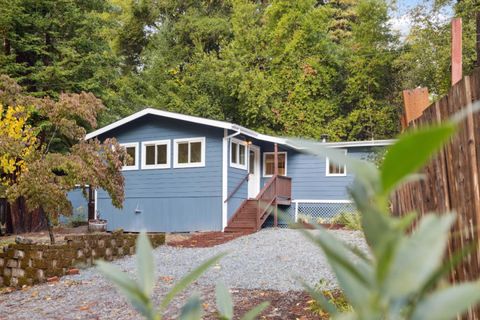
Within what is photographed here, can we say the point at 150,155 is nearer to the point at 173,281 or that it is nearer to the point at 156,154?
the point at 156,154

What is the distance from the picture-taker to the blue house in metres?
14.1

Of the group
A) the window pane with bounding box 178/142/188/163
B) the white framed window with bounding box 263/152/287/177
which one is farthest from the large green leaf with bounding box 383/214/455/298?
the white framed window with bounding box 263/152/287/177

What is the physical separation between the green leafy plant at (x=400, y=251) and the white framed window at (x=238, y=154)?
553 inches

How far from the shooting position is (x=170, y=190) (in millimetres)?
15055

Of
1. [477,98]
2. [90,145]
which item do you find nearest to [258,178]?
[90,145]

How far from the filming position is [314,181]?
16.5 m

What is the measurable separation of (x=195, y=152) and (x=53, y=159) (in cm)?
663

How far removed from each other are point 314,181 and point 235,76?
7.25 metres

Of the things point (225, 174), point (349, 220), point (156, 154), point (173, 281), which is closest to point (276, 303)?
point (173, 281)

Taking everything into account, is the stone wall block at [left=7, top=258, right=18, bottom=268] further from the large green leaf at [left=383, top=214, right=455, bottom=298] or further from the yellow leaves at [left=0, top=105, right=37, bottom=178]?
the large green leaf at [left=383, top=214, right=455, bottom=298]

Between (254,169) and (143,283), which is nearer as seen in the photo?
(143,283)

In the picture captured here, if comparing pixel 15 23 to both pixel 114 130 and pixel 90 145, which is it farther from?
pixel 90 145

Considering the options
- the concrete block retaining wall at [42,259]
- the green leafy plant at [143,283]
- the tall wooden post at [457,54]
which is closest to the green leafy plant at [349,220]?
the concrete block retaining wall at [42,259]

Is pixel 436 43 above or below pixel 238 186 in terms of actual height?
above
